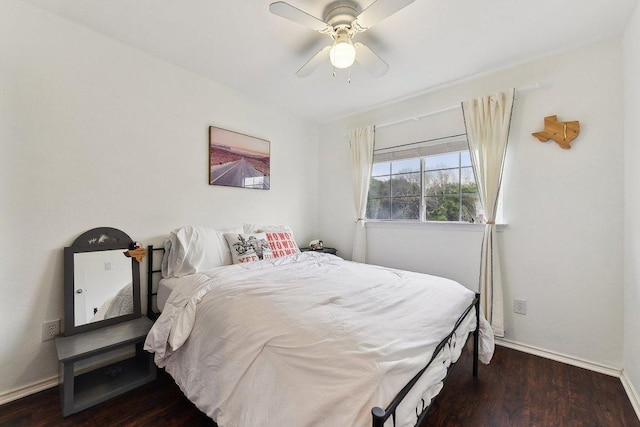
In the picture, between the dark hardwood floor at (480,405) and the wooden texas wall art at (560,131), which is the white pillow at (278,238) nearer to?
the dark hardwood floor at (480,405)

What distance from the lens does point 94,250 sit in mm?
2023

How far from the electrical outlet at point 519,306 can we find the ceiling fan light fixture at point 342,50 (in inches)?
96.6

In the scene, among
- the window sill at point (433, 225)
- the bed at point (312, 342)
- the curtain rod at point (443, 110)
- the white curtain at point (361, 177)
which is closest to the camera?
the bed at point (312, 342)

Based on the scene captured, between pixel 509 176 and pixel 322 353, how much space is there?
2.40 metres

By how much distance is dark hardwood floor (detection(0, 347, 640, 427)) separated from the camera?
1.55m

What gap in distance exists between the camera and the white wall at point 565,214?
206cm

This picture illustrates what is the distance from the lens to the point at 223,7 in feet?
5.87

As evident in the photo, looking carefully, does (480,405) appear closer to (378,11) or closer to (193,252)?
(193,252)

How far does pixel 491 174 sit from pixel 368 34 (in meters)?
1.62

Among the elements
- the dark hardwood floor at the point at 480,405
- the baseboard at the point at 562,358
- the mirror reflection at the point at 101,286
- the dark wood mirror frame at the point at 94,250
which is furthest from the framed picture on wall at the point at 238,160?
the baseboard at the point at 562,358

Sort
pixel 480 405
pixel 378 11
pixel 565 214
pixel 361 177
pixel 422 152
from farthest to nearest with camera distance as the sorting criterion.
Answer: pixel 361 177
pixel 422 152
pixel 565 214
pixel 480 405
pixel 378 11

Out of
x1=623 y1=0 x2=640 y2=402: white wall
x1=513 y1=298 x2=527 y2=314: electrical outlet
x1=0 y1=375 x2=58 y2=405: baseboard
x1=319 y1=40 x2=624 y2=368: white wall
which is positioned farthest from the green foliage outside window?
x1=0 y1=375 x2=58 y2=405: baseboard

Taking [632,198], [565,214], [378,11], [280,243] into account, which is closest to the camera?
[378,11]

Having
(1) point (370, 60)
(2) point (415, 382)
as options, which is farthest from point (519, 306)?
(1) point (370, 60)
